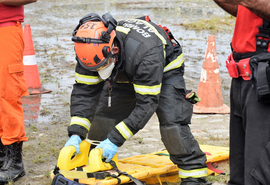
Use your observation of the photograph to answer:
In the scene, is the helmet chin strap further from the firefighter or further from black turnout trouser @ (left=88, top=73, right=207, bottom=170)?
black turnout trouser @ (left=88, top=73, right=207, bottom=170)

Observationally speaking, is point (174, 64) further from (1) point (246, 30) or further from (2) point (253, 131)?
(2) point (253, 131)

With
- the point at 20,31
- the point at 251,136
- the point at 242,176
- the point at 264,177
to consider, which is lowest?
the point at 242,176

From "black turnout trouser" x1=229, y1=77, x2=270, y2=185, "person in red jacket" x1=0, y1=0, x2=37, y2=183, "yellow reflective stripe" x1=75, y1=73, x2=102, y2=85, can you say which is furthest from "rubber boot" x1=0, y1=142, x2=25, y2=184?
"black turnout trouser" x1=229, y1=77, x2=270, y2=185

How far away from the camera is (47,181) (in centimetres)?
346

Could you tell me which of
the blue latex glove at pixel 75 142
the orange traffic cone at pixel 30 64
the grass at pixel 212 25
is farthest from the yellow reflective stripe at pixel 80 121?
the grass at pixel 212 25

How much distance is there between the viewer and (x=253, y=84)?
215cm

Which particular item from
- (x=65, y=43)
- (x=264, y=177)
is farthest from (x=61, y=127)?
(x=65, y=43)

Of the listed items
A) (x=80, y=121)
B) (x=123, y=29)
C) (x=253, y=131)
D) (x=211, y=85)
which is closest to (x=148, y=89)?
(x=123, y=29)

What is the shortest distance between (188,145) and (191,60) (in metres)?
5.76

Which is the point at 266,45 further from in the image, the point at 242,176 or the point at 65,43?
the point at 65,43

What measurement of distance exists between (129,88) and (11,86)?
3.74 feet

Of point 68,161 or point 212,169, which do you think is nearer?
point 68,161

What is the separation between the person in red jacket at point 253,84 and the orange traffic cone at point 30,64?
4.36 metres

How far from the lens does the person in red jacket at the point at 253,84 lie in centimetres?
206
